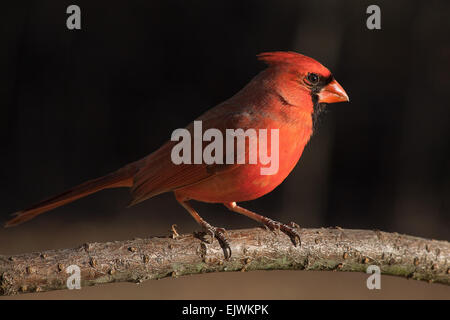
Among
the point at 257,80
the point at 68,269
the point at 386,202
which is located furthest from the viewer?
the point at 386,202

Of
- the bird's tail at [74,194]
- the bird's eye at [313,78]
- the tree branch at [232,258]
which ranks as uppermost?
the bird's eye at [313,78]

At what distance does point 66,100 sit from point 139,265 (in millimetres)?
4897

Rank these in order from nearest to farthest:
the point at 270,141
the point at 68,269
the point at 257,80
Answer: the point at 68,269 → the point at 270,141 → the point at 257,80

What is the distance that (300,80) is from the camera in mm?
2316

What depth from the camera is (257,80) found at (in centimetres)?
238

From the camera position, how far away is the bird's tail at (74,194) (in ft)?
6.81

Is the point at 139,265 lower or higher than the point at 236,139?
lower

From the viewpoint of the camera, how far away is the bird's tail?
207cm

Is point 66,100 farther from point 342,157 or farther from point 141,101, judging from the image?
point 342,157

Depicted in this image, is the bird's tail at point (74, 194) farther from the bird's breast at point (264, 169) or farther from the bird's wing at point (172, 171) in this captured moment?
the bird's breast at point (264, 169)

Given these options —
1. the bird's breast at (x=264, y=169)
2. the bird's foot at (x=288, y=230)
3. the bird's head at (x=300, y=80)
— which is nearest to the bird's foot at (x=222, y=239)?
the bird's breast at (x=264, y=169)

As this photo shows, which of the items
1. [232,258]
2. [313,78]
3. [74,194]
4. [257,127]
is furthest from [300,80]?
[74,194]

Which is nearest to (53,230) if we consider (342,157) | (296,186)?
(296,186)

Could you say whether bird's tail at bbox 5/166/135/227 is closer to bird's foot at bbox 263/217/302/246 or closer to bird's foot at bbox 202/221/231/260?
bird's foot at bbox 202/221/231/260
